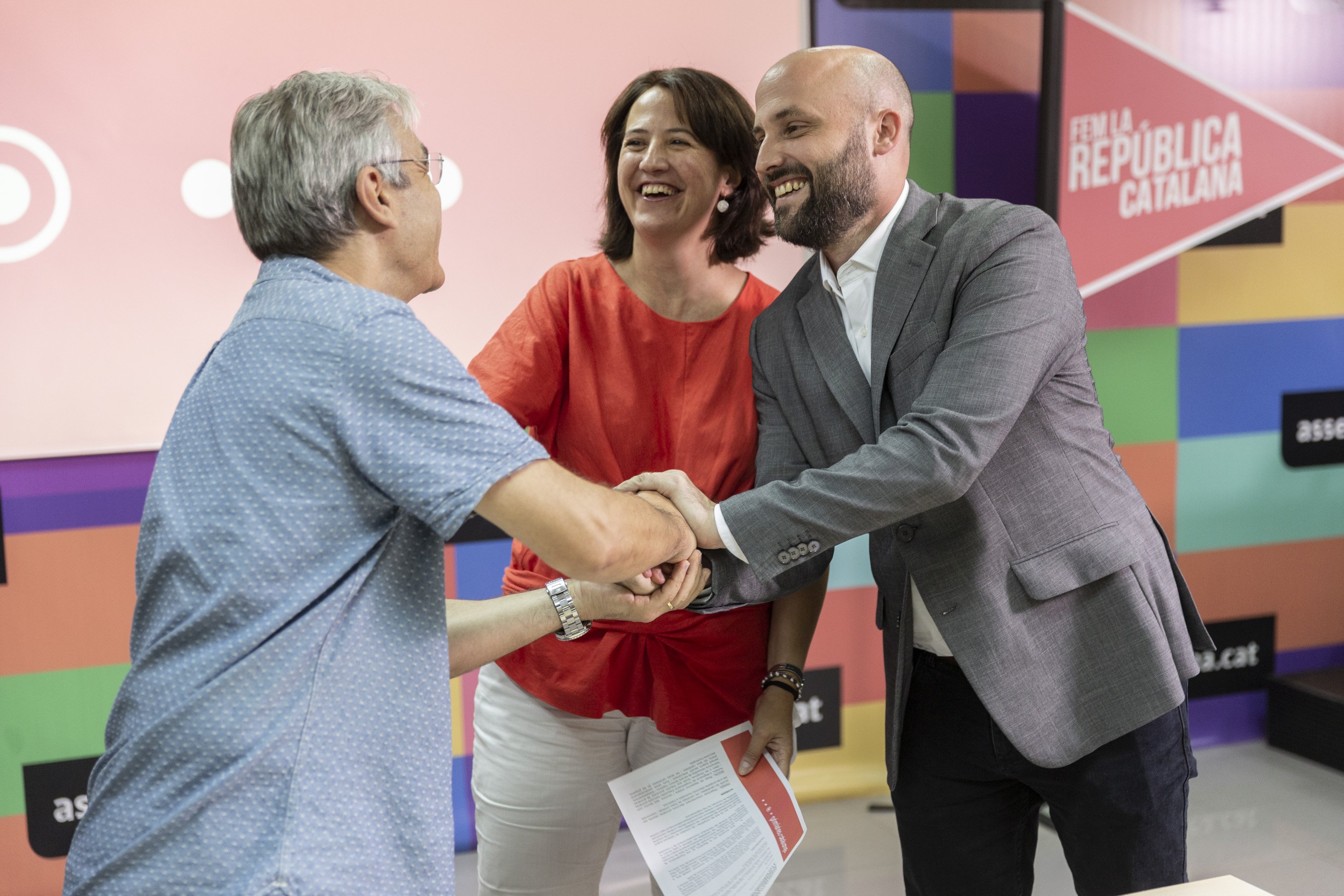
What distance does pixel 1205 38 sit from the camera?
354 centimetres

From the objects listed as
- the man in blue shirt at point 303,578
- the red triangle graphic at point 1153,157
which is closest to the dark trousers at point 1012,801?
the man in blue shirt at point 303,578

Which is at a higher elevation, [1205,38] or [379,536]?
[1205,38]

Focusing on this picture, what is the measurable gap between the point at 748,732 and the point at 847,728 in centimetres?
181

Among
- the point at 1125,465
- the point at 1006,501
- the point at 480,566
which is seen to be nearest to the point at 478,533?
the point at 480,566

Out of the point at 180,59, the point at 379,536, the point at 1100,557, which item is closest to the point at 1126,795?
the point at 1100,557

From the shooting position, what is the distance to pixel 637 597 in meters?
1.60

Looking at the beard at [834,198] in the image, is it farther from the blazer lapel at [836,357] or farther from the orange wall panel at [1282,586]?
the orange wall panel at [1282,586]

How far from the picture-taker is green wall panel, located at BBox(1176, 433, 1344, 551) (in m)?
3.71

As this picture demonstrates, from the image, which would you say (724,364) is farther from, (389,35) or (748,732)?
(389,35)

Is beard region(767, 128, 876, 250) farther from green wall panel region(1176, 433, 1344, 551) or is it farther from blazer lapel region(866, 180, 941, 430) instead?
green wall panel region(1176, 433, 1344, 551)

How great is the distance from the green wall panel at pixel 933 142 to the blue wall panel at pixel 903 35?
4 cm

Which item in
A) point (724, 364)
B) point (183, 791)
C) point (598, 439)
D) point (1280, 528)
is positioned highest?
point (724, 364)

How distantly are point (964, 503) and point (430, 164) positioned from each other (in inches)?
35.1

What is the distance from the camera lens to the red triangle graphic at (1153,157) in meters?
3.18
